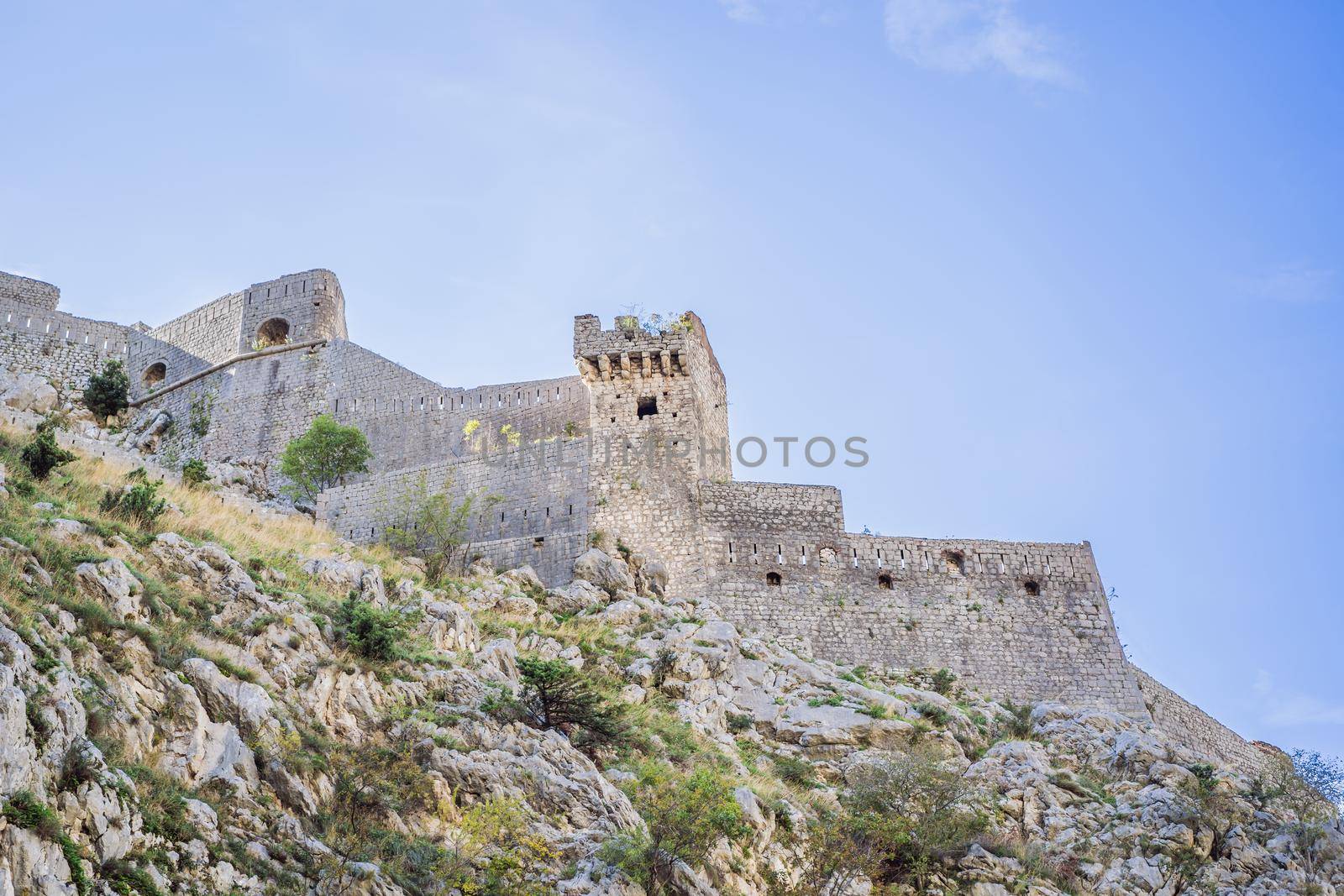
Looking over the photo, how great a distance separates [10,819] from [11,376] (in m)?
33.8

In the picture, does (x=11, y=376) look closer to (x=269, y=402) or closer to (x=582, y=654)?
(x=269, y=402)

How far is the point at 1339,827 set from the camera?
75.5 feet

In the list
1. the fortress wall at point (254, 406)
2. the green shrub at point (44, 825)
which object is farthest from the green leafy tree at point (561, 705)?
the fortress wall at point (254, 406)

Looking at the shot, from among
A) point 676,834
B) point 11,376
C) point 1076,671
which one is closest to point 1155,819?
point 1076,671

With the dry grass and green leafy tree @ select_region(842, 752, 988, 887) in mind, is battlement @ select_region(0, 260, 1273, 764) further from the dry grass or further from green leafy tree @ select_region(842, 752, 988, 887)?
green leafy tree @ select_region(842, 752, 988, 887)

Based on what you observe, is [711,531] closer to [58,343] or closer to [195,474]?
[195,474]

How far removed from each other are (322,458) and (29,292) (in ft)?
54.2

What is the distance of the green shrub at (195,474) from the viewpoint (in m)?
27.4

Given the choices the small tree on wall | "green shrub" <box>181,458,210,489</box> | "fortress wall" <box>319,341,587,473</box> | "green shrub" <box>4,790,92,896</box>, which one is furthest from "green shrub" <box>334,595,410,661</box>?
the small tree on wall

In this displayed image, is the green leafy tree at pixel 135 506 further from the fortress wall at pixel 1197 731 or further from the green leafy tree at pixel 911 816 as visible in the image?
the fortress wall at pixel 1197 731

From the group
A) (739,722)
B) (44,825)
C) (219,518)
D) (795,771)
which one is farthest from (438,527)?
(44,825)

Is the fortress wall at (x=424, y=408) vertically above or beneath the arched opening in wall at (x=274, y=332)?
beneath

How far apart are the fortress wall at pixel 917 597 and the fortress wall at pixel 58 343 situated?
23825mm

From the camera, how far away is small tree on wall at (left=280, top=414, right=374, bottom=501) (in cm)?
3522
